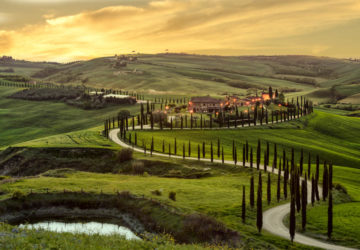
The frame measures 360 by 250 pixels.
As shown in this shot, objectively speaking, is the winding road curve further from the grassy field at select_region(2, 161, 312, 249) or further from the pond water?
the pond water

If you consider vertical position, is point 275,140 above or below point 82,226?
above

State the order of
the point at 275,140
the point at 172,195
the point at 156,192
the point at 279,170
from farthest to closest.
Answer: the point at 275,140
the point at 279,170
the point at 156,192
the point at 172,195

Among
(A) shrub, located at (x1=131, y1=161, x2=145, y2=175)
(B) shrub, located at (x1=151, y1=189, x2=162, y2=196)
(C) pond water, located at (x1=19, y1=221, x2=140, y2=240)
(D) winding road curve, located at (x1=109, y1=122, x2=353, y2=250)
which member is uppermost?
(B) shrub, located at (x1=151, y1=189, x2=162, y2=196)

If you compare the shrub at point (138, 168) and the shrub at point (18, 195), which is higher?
the shrub at point (18, 195)

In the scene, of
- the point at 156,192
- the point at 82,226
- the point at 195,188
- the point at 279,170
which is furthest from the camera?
the point at 195,188

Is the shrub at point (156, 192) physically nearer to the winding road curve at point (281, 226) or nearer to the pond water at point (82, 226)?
the pond water at point (82, 226)

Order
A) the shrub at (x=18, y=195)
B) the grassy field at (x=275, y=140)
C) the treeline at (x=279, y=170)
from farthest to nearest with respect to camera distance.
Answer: the grassy field at (x=275, y=140), the shrub at (x=18, y=195), the treeline at (x=279, y=170)

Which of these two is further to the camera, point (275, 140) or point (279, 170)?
point (275, 140)

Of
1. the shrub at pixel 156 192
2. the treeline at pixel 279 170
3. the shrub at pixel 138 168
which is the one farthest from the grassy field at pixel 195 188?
the shrub at pixel 138 168

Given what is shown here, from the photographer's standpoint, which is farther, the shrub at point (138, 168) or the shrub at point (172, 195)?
the shrub at point (138, 168)

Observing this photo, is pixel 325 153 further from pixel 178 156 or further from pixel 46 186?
pixel 46 186

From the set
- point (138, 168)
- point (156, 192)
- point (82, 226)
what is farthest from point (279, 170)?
point (138, 168)

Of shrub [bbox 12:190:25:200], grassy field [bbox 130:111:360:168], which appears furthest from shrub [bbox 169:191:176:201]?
grassy field [bbox 130:111:360:168]

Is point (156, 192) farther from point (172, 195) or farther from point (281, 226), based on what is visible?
point (281, 226)
